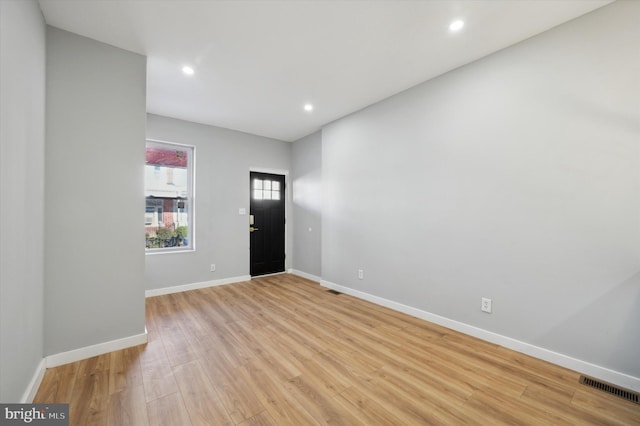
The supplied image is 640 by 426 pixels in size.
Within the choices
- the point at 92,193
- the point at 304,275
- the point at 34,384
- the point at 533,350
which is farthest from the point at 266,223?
the point at 533,350

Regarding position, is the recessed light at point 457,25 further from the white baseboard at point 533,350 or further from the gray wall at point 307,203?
the gray wall at point 307,203

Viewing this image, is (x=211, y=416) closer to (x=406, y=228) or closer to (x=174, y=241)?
(x=406, y=228)

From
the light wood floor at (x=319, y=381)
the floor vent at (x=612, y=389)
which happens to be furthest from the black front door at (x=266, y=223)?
the floor vent at (x=612, y=389)

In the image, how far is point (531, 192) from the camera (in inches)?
92.3

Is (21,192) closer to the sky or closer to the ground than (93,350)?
closer to the sky

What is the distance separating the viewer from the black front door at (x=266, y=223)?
5293mm

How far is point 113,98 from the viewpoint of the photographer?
248 centimetres

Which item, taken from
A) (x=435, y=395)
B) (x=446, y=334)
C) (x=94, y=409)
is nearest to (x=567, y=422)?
(x=435, y=395)

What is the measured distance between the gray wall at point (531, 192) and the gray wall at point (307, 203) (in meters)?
1.73

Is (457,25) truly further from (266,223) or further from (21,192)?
(266,223)

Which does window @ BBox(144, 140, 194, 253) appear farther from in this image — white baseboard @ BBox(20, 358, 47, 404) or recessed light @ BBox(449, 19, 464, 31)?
recessed light @ BBox(449, 19, 464, 31)

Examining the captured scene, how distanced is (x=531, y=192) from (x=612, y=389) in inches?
62.4

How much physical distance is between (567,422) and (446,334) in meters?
1.19

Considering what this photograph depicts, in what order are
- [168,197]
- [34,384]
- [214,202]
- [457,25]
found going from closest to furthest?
1. [34,384]
2. [457,25]
3. [168,197]
4. [214,202]
